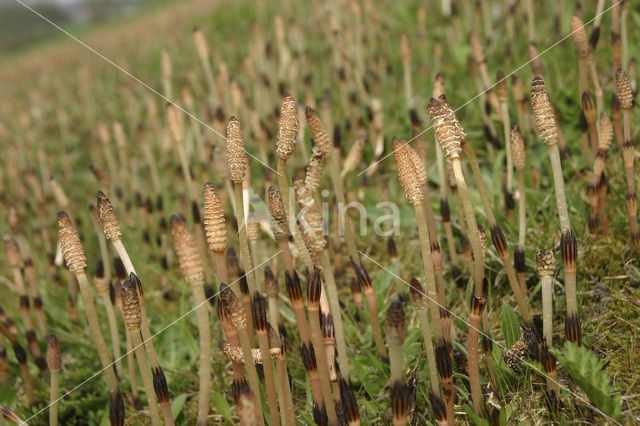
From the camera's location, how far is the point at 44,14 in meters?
38.8

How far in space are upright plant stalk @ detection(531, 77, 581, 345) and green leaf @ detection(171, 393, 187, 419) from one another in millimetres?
1193

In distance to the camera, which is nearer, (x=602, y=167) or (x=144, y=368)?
(x=144, y=368)

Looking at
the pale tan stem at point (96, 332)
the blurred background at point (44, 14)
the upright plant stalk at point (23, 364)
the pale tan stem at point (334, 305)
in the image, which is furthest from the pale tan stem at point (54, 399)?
the blurred background at point (44, 14)

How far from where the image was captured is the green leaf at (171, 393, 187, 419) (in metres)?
1.75

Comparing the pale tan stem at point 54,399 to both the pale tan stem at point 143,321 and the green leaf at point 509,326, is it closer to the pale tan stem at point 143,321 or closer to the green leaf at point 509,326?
the pale tan stem at point 143,321

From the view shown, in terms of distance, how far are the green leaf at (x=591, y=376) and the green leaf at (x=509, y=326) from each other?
10.6 inches

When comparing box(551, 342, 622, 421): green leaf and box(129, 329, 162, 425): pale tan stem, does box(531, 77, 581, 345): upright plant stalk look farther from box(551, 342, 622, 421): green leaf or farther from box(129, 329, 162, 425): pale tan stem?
box(129, 329, 162, 425): pale tan stem

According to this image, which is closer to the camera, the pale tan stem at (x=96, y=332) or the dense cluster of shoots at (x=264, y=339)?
the dense cluster of shoots at (x=264, y=339)

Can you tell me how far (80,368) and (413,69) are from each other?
2703 millimetres

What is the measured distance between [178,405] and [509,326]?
1076mm

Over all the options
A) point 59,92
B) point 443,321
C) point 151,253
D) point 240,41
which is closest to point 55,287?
point 151,253

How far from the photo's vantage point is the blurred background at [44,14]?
126 feet

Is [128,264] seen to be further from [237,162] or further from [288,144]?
[288,144]

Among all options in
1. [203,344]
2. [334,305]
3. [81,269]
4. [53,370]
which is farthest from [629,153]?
[53,370]
